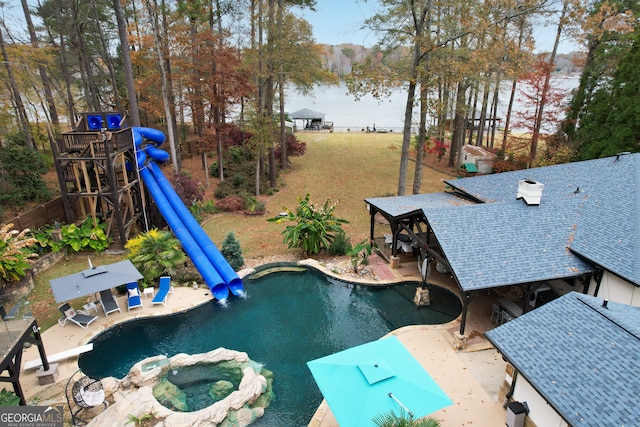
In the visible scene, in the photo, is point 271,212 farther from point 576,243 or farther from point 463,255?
point 576,243

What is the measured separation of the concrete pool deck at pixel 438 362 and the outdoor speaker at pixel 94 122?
862 cm

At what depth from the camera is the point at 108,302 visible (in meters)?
12.6

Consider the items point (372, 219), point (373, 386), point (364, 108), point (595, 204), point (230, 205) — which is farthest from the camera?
point (364, 108)

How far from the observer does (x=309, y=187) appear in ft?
85.0

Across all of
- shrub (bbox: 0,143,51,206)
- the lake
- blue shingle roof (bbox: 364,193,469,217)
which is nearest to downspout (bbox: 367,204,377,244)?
blue shingle roof (bbox: 364,193,469,217)

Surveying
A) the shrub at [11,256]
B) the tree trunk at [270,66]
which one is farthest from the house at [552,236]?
the shrub at [11,256]

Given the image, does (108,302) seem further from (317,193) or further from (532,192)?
(532,192)

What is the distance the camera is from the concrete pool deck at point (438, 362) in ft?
28.7

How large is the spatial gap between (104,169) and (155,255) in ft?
16.3

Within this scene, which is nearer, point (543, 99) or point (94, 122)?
point (94, 122)

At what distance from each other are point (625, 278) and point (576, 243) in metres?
1.82

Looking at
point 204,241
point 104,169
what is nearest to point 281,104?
point 104,169

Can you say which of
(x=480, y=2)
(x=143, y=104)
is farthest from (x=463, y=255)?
(x=143, y=104)

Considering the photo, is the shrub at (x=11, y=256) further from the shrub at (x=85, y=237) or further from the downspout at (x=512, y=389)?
the downspout at (x=512, y=389)
